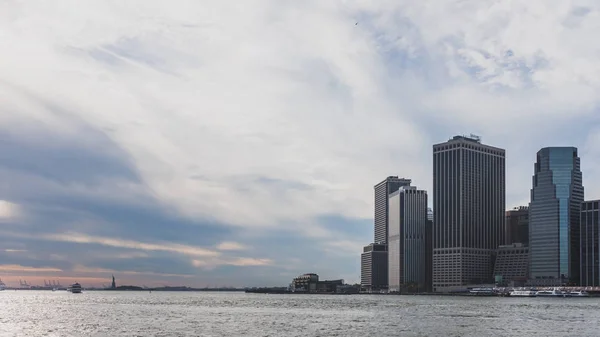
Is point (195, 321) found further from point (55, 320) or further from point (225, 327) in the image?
point (55, 320)

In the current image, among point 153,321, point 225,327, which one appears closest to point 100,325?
point 153,321

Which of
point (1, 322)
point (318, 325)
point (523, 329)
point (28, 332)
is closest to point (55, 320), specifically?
point (1, 322)

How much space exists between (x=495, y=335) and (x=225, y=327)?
45.1 meters

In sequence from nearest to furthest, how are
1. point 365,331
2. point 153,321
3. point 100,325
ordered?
point 365,331, point 100,325, point 153,321

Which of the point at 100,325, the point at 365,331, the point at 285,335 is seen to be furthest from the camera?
the point at 100,325

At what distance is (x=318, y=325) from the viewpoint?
135000 mm

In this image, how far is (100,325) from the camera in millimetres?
131375

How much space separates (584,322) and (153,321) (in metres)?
87.3

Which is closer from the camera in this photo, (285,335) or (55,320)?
(285,335)

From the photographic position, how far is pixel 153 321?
143m

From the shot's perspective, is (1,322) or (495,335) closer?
(495,335)

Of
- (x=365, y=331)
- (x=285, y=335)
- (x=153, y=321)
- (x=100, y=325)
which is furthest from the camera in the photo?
(x=153, y=321)

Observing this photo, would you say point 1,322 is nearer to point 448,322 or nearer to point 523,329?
point 448,322

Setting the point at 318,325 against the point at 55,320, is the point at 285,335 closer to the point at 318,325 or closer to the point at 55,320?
the point at 318,325
